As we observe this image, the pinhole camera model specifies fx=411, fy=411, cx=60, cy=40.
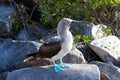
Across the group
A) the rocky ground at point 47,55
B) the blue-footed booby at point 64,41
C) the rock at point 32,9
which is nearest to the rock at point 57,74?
the rocky ground at point 47,55

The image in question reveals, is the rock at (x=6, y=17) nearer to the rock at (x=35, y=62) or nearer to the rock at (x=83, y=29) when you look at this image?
the rock at (x=83, y=29)

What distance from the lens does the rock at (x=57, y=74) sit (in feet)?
19.8

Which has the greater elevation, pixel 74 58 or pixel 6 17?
pixel 6 17

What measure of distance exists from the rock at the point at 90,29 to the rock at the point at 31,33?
70 cm

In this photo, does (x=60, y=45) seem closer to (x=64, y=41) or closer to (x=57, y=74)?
(x=64, y=41)

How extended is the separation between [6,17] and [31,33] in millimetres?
625

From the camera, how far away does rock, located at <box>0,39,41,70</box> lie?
7334 millimetres

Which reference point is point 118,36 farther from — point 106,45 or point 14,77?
point 14,77

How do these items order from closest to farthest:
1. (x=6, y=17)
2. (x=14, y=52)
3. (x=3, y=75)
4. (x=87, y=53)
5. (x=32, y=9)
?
(x=3, y=75) → (x=14, y=52) → (x=87, y=53) → (x=6, y=17) → (x=32, y=9)

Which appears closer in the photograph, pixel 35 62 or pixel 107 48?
pixel 35 62

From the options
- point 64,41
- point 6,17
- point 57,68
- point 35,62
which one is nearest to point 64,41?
point 64,41

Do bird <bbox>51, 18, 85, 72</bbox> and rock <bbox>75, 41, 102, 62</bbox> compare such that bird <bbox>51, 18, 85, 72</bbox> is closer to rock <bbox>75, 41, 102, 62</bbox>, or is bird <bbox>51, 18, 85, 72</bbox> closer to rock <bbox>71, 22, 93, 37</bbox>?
rock <bbox>75, 41, 102, 62</bbox>

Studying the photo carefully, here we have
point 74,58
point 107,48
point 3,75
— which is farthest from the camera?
point 107,48

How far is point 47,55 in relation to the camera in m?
6.44
